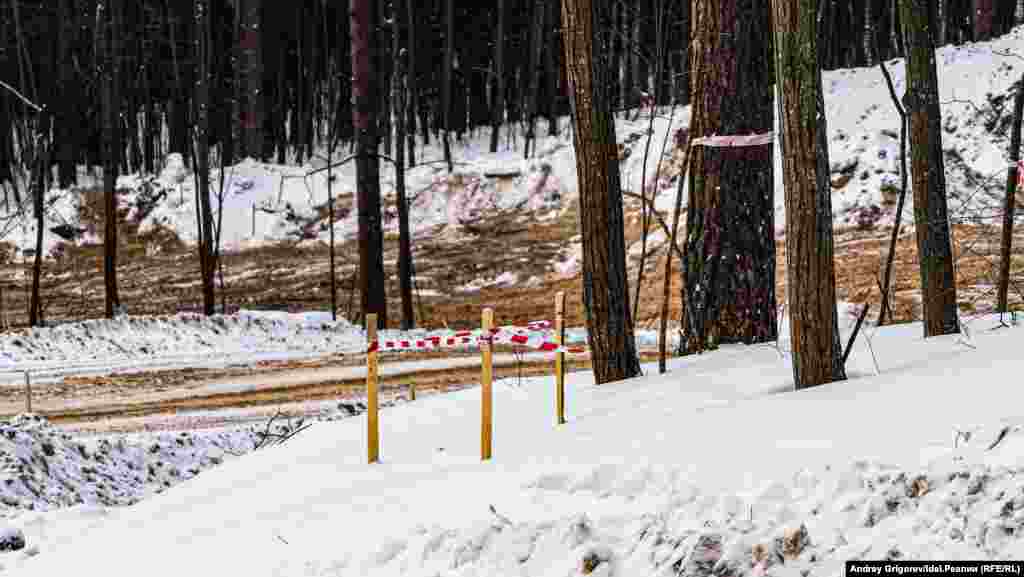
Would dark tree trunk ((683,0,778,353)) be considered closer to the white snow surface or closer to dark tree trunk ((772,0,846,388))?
the white snow surface

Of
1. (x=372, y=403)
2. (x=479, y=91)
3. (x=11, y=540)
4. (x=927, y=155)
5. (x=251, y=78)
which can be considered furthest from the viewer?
(x=479, y=91)

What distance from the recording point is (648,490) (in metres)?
5.11

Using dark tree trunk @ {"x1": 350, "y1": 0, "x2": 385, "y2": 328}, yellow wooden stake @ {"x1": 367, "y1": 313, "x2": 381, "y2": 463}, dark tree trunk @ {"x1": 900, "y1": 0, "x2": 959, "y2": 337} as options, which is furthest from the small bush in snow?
dark tree trunk @ {"x1": 350, "y1": 0, "x2": 385, "y2": 328}

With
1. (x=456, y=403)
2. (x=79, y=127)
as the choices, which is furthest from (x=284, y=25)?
(x=456, y=403)

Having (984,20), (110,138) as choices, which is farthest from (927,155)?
(984,20)

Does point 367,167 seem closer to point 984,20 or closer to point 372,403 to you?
point 372,403

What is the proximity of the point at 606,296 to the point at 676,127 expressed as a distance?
24849 millimetres

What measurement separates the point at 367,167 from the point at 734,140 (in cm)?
1239

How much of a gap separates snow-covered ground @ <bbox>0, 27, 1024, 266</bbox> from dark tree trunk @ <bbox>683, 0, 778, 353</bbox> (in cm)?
1431

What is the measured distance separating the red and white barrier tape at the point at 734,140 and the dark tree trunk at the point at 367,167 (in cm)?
1182

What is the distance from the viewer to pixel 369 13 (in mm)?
21688

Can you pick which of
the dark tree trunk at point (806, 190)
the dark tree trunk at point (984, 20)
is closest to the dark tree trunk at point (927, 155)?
the dark tree trunk at point (806, 190)

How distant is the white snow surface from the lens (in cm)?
420

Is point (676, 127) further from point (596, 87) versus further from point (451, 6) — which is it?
point (596, 87)
